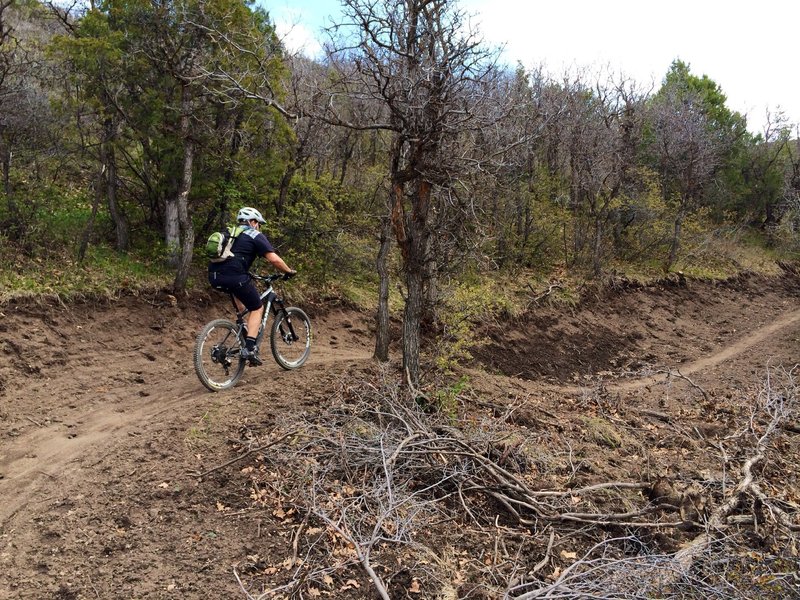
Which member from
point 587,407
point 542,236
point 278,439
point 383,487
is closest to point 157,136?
point 278,439

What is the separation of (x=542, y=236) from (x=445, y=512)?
47.1ft

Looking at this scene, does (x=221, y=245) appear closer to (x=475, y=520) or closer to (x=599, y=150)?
(x=475, y=520)

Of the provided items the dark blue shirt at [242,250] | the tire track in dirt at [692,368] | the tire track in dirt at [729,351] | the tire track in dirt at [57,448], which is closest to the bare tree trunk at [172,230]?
the dark blue shirt at [242,250]

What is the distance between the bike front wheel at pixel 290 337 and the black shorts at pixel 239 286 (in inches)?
25.7

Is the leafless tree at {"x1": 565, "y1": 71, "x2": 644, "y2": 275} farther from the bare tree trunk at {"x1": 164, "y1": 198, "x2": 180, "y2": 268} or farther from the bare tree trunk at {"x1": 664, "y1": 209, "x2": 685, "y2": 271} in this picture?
the bare tree trunk at {"x1": 164, "y1": 198, "x2": 180, "y2": 268}

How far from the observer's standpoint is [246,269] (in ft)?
23.4

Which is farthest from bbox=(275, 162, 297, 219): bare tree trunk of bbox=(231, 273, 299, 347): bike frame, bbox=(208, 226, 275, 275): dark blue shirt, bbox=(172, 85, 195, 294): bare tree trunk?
bbox=(208, 226, 275, 275): dark blue shirt

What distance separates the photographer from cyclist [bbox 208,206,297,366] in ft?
22.9

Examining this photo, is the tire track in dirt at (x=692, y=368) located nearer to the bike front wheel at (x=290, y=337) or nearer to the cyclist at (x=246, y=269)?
the bike front wheel at (x=290, y=337)

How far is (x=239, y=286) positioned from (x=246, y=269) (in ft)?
0.83

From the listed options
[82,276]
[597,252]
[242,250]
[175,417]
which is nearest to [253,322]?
[242,250]

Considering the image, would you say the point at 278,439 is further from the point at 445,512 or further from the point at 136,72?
the point at 136,72

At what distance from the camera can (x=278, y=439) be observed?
5570 millimetres

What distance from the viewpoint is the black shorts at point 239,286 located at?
22.8 ft
